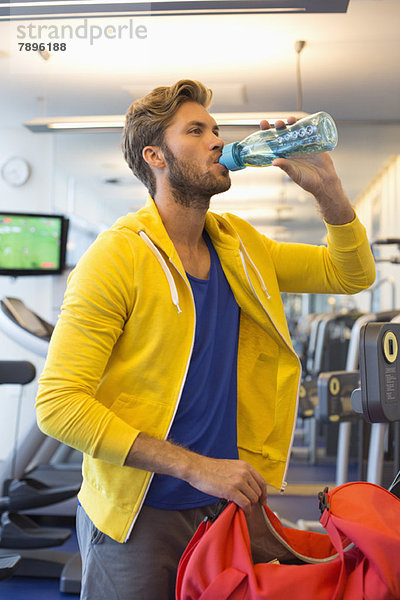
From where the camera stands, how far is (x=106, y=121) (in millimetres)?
3957

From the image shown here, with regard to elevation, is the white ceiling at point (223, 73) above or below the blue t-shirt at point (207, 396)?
above

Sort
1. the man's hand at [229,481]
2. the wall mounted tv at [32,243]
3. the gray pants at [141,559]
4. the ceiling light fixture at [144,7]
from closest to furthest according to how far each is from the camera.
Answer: the man's hand at [229,481], the gray pants at [141,559], the ceiling light fixture at [144,7], the wall mounted tv at [32,243]

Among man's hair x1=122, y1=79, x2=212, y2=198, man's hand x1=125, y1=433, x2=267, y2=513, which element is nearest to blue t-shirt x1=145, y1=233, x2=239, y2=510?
man's hand x1=125, y1=433, x2=267, y2=513

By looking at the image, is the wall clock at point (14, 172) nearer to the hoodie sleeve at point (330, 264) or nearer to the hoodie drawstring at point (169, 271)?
the hoodie sleeve at point (330, 264)

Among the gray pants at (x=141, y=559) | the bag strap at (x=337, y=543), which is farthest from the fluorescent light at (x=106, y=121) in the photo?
the bag strap at (x=337, y=543)

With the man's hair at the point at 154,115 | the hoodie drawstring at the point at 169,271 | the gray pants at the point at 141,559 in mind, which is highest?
the man's hair at the point at 154,115

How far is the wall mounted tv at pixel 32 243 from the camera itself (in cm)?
432

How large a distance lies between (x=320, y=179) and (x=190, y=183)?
0.28 meters

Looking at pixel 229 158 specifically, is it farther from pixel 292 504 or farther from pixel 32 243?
pixel 292 504

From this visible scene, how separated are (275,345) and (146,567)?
0.52 metres

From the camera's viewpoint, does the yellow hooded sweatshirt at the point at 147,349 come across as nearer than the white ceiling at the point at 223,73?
Yes

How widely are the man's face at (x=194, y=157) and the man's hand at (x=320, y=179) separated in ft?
0.41

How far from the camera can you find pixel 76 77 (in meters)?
4.75

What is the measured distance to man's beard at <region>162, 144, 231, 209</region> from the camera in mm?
1356
